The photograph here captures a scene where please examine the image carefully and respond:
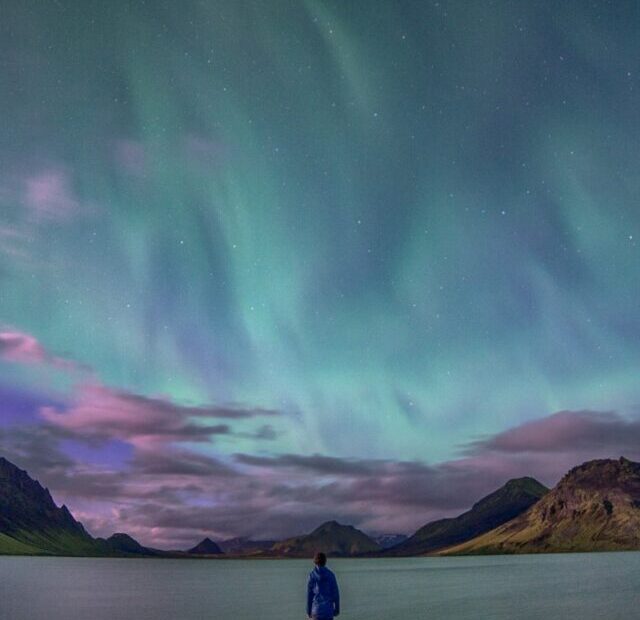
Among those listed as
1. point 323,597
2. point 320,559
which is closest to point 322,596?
point 323,597

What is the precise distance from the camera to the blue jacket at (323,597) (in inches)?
947

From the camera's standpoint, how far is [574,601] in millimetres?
72562

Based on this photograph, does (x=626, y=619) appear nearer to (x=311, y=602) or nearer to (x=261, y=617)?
(x=261, y=617)

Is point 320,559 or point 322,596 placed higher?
point 320,559

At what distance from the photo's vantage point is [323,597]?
24156 mm

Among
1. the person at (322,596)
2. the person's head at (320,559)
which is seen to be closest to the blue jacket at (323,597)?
the person at (322,596)

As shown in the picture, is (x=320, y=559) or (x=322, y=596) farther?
(x=322, y=596)

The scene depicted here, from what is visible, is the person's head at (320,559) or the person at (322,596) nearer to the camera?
the person's head at (320,559)

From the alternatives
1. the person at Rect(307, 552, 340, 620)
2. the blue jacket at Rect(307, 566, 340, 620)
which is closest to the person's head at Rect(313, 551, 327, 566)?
the person at Rect(307, 552, 340, 620)

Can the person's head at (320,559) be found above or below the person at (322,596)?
above

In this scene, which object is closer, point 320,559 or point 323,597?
point 320,559

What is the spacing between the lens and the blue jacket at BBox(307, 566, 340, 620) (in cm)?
2405

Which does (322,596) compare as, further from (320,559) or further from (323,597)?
(320,559)

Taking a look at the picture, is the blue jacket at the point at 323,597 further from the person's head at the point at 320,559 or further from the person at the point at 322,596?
the person's head at the point at 320,559
